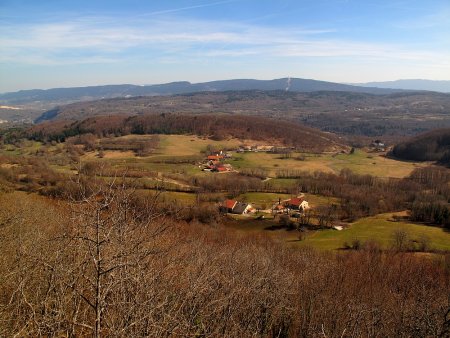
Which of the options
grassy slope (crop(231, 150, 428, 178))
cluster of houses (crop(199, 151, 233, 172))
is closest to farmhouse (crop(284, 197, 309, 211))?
grassy slope (crop(231, 150, 428, 178))

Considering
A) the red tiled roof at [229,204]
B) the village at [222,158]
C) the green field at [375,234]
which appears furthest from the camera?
the village at [222,158]

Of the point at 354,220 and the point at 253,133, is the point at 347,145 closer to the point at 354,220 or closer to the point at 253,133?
the point at 253,133

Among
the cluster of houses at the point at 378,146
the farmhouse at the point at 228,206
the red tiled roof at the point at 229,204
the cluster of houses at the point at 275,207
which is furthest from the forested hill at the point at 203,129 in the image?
the farmhouse at the point at 228,206

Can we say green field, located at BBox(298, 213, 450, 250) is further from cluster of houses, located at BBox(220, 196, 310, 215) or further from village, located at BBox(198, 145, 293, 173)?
village, located at BBox(198, 145, 293, 173)

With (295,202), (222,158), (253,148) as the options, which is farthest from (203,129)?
(295,202)

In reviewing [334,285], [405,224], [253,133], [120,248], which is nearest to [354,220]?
[405,224]

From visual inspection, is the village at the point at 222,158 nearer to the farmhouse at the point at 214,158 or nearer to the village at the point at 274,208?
the farmhouse at the point at 214,158
